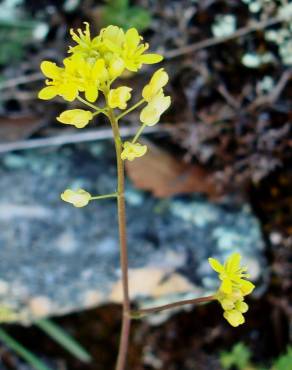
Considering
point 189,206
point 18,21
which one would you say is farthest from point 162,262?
point 18,21

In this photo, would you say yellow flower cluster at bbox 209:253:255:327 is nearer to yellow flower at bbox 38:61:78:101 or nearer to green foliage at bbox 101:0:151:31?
yellow flower at bbox 38:61:78:101

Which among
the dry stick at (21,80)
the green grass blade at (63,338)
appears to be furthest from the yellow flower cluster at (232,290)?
the dry stick at (21,80)

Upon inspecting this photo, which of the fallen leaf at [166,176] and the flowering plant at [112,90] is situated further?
the fallen leaf at [166,176]

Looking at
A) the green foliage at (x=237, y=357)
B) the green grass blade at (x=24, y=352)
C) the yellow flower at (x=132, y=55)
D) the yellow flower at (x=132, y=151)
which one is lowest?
the green foliage at (x=237, y=357)

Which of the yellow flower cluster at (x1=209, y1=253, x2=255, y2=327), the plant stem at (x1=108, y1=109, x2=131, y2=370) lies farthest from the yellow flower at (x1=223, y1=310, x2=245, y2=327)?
the plant stem at (x1=108, y1=109, x2=131, y2=370)

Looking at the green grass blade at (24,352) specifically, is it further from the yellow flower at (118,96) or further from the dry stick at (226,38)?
the yellow flower at (118,96)

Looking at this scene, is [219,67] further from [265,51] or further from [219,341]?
[219,341]
